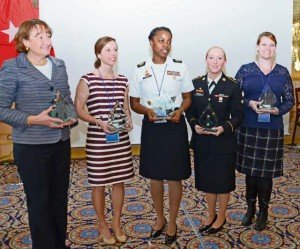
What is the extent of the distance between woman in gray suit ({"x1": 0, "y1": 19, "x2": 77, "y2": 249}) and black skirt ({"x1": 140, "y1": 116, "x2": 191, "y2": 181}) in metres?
0.73

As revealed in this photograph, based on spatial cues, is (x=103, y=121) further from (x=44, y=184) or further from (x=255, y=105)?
(x=255, y=105)

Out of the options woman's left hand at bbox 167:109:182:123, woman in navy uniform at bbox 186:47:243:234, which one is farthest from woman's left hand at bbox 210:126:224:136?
woman's left hand at bbox 167:109:182:123

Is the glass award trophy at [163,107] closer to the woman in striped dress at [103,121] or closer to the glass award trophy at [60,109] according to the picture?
the woman in striped dress at [103,121]

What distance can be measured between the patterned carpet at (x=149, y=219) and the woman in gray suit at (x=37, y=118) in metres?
0.82

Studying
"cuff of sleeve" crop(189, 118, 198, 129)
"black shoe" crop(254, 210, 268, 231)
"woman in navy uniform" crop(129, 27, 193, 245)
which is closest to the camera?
"woman in navy uniform" crop(129, 27, 193, 245)

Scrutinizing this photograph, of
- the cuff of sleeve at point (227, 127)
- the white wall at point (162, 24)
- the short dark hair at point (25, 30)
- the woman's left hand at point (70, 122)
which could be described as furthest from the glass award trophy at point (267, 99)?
the white wall at point (162, 24)

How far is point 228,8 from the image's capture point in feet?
19.4

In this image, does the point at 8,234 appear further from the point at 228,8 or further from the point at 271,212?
the point at 228,8

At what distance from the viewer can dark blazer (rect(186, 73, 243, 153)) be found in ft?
10.2

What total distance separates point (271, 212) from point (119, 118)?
78.2 inches

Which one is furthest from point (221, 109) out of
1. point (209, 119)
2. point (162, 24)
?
point (162, 24)

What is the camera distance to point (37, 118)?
93.5 inches

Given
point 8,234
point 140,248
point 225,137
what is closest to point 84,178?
point 8,234

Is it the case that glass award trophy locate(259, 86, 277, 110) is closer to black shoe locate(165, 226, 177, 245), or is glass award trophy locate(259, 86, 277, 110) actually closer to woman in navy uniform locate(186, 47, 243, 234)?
woman in navy uniform locate(186, 47, 243, 234)
